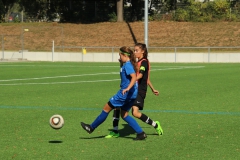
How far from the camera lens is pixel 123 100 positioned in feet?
33.2

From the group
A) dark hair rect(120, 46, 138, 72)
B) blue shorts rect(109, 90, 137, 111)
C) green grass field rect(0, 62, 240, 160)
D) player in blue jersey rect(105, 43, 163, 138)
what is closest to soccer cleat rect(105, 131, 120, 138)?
player in blue jersey rect(105, 43, 163, 138)

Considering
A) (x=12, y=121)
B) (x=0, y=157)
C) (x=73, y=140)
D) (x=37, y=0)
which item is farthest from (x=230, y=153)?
(x=37, y=0)

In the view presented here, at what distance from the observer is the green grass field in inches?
361

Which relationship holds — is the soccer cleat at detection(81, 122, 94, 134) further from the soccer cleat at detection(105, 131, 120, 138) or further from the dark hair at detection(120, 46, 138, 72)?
the dark hair at detection(120, 46, 138, 72)

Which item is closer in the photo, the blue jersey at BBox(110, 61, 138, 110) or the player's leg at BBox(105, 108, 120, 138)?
the blue jersey at BBox(110, 61, 138, 110)

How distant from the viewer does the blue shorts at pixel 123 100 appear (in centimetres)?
1010

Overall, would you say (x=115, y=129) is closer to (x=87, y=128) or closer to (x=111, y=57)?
(x=87, y=128)

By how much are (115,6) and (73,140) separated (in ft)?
200

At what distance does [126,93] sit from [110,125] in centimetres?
219

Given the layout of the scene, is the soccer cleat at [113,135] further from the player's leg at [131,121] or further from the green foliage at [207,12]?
the green foliage at [207,12]

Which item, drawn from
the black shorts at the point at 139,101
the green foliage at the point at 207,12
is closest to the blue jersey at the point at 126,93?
the black shorts at the point at 139,101

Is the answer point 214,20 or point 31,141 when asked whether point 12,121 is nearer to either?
point 31,141

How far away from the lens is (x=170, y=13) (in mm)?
65750

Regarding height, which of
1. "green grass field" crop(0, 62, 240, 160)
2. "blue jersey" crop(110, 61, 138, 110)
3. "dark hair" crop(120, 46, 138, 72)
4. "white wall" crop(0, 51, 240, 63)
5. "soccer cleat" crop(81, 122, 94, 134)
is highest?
"dark hair" crop(120, 46, 138, 72)
